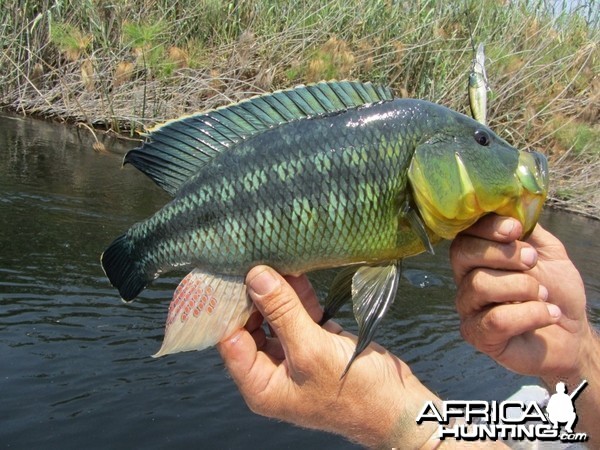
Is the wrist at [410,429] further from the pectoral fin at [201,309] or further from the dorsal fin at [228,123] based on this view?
the dorsal fin at [228,123]

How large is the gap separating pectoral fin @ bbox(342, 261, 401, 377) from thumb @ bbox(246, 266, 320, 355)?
0.17 m

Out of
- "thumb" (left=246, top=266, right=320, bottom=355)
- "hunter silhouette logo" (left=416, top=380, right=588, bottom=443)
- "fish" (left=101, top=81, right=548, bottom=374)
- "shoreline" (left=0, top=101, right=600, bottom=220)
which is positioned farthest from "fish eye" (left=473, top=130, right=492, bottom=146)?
"shoreline" (left=0, top=101, right=600, bottom=220)

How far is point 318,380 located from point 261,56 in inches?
319

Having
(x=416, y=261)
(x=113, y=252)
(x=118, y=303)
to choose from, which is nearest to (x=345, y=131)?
(x=113, y=252)

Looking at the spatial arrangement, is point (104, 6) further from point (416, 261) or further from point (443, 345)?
point (443, 345)

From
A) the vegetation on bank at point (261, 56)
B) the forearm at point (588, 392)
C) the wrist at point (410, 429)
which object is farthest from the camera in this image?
the vegetation on bank at point (261, 56)

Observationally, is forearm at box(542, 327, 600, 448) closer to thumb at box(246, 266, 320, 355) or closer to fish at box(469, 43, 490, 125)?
fish at box(469, 43, 490, 125)

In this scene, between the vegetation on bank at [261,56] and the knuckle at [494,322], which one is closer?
the knuckle at [494,322]

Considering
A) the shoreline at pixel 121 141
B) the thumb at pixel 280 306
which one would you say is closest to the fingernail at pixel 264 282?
the thumb at pixel 280 306

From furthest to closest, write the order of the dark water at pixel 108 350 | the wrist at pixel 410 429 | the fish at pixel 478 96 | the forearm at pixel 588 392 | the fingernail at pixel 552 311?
1. the dark water at pixel 108 350
2. the forearm at pixel 588 392
3. the fish at pixel 478 96
4. the wrist at pixel 410 429
5. the fingernail at pixel 552 311

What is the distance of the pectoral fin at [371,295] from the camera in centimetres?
163

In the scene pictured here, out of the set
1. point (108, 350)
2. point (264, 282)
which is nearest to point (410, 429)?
point (264, 282)

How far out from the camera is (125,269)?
5.84 feet

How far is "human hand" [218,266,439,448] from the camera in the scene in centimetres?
174
